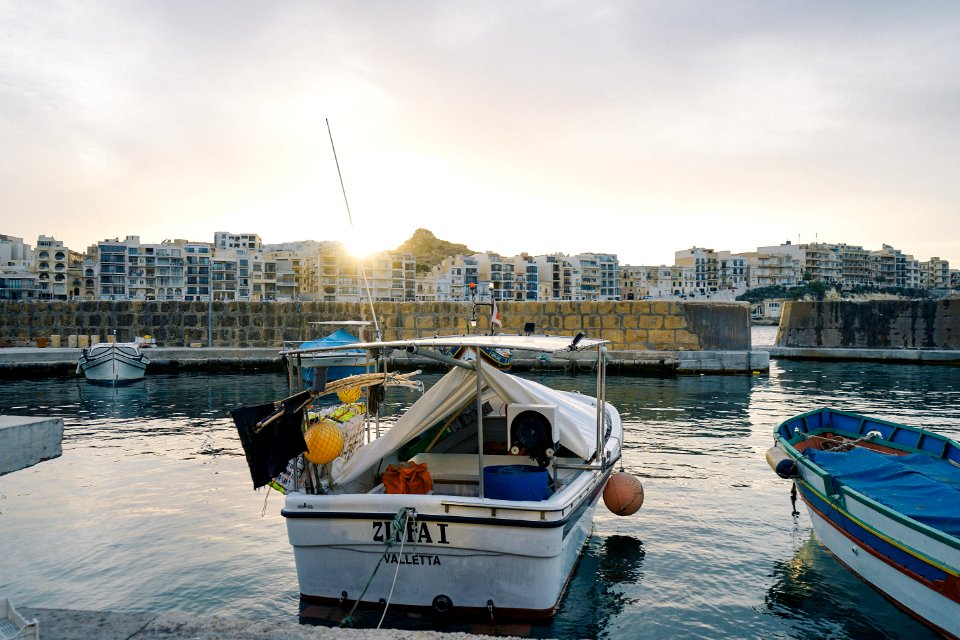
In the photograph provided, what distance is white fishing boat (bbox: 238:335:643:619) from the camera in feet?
18.5

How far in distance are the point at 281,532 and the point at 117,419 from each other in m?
10.8

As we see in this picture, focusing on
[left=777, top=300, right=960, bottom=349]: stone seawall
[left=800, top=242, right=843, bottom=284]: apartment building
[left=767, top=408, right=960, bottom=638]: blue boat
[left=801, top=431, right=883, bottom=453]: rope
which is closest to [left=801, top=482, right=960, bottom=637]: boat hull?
[left=767, top=408, right=960, bottom=638]: blue boat

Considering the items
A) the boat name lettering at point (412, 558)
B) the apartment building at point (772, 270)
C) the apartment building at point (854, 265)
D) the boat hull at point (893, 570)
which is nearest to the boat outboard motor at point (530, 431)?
the boat name lettering at point (412, 558)

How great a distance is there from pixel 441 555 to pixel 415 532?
0.91ft

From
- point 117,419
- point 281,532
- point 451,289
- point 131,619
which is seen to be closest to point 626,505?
point 281,532

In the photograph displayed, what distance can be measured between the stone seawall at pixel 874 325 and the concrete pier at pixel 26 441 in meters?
34.4

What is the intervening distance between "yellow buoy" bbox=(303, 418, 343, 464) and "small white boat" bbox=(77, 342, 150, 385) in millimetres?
21044

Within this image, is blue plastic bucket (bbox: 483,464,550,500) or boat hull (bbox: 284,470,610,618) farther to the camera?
blue plastic bucket (bbox: 483,464,550,500)

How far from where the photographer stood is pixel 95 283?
125812mm

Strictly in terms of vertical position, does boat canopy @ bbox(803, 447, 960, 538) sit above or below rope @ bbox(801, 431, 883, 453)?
above

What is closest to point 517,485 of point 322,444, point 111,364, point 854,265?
point 322,444

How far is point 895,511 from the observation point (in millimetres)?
6227

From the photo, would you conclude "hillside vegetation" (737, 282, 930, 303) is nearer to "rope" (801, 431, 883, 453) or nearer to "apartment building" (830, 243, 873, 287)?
"apartment building" (830, 243, 873, 287)

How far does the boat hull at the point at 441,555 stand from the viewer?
221 inches
